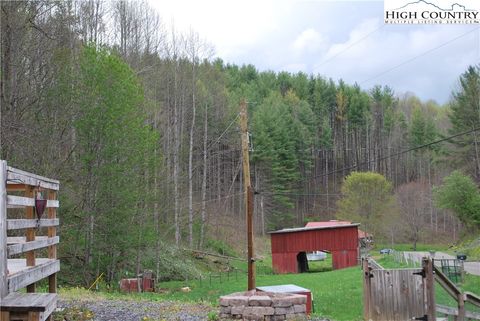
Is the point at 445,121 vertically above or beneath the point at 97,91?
above

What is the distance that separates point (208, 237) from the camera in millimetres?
44219

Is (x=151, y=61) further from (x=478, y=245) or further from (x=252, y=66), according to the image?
(x=252, y=66)

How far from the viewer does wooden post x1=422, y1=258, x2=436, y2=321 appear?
812 centimetres

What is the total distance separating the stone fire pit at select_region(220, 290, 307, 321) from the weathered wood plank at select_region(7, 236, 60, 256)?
142 inches

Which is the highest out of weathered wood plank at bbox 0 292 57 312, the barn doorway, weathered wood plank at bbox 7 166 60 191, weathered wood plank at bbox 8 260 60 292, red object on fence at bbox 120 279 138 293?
weathered wood plank at bbox 7 166 60 191

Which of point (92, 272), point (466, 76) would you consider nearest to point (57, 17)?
point (92, 272)

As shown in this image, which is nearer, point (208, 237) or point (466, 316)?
point (466, 316)

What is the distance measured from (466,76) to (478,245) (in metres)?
24.3

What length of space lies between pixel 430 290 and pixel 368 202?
4710 centimetres

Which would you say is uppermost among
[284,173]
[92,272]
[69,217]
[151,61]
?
[151,61]

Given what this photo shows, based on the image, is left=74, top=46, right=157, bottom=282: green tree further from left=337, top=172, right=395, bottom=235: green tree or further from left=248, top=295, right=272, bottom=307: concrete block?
left=337, top=172, right=395, bottom=235: green tree

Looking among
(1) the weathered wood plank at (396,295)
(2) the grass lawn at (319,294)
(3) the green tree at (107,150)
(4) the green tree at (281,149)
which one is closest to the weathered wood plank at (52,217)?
(2) the grass lawn at (319,294)

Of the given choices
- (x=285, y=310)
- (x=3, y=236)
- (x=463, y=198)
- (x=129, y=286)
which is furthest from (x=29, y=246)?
(x=463, y=198)

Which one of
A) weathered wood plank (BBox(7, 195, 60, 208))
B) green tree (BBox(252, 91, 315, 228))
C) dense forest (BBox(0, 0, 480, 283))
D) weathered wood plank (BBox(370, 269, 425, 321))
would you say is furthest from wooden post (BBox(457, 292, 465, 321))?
green tree (BBox(252, 91, 315, 228))
